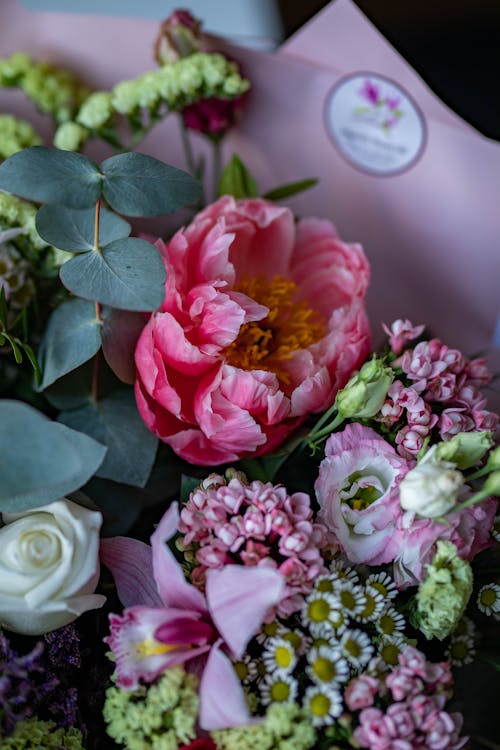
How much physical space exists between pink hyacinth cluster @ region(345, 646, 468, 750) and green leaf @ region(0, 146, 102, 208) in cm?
41

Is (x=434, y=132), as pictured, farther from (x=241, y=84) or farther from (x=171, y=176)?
(x=171, y=176)

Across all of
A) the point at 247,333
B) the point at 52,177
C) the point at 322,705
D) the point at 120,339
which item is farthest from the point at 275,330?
the point at 322,705

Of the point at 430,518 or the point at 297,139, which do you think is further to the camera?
the point at 297,139

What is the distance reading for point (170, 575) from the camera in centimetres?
62

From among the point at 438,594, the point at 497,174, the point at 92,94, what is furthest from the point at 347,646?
the point at 92,94

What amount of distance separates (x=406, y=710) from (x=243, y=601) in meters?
0.13

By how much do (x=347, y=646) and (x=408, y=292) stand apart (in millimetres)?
478

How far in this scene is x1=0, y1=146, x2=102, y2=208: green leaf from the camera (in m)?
0.67

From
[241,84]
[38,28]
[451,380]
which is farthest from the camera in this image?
[38,28]

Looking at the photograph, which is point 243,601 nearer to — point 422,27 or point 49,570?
point 49,570

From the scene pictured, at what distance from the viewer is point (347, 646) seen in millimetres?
604

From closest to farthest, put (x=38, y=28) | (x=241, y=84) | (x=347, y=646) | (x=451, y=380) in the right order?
1. (x=347, y=646)
2. (x=451, y=380)
3. (x=241, y=84)
4. (x=38, y=28)

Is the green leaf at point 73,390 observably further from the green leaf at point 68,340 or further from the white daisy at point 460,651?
the white daisy at point 460,651

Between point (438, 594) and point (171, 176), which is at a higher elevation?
point (171, 176)
